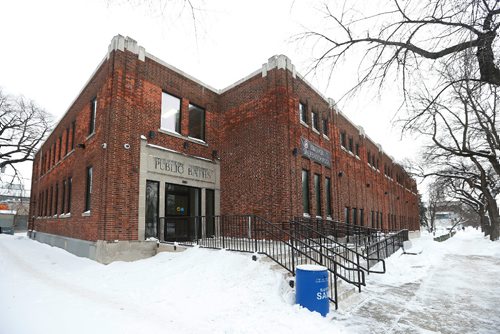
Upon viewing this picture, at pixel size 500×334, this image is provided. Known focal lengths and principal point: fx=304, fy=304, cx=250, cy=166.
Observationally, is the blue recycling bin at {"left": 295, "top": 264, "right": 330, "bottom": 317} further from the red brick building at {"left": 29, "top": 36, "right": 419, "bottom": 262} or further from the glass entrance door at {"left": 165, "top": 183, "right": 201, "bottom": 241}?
the glass entrance door at {"left": 165, "top": 183, "right": 201, "bottom": 241}

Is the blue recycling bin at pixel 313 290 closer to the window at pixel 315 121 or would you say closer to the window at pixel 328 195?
the window at pixel 328 195

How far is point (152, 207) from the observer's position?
1229cm

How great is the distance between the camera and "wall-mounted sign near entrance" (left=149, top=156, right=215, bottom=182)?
40.9ft

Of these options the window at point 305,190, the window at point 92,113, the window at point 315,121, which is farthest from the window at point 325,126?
the window at point 92,113

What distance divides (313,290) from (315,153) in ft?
33.3

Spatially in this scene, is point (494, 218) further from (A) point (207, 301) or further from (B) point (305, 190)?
(A) point (207, 301)

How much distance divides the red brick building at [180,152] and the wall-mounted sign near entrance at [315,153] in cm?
6

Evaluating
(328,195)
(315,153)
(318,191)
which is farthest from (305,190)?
(328,195)

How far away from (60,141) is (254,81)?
13.9m

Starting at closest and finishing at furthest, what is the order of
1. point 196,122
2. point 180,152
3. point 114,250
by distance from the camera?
point 114,250 → point 180,152 → point 196,122

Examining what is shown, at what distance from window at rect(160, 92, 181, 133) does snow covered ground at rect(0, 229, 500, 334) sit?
222 inches

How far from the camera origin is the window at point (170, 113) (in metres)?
13.3

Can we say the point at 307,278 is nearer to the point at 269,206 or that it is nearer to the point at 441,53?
the point at 441,53

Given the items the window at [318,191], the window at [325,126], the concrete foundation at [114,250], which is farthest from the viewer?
the window at [325,126]
